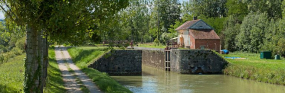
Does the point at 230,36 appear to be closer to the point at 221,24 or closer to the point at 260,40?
the point at 260,40

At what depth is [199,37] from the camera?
53.0 m

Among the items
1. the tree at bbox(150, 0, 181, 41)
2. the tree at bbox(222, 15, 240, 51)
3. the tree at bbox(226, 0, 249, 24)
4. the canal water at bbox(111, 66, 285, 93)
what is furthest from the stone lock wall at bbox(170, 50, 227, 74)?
the tree at bbox(150, 0, 181, 41)

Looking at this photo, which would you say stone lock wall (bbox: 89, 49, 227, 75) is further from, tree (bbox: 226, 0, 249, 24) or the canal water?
tree (bbox: 226, 0, 249, 24)

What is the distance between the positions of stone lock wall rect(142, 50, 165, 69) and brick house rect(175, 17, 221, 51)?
8777 millimetres

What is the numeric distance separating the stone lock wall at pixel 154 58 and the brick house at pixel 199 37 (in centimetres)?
878

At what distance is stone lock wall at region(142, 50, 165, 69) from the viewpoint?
139ft

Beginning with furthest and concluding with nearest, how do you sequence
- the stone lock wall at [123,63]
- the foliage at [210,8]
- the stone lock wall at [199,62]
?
the foliage at [210,8], the stone lock wall at [199,62], the stone lock wall at [123,63]

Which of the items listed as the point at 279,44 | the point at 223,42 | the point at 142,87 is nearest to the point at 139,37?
the point at 223,42

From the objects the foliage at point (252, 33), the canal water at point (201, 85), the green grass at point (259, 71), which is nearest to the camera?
the canal water at point (201, 85)

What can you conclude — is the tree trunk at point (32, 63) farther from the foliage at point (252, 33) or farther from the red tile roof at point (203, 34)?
the foliage at point (252, 33)

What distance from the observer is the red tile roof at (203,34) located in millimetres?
53059

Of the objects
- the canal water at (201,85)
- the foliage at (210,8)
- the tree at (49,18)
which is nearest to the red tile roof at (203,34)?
the canal water at (201,85)

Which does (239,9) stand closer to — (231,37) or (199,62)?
(231,37)

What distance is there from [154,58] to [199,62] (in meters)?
8.97
